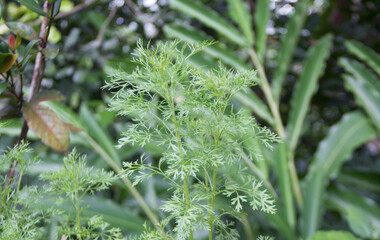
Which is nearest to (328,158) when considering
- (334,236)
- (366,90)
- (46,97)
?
(366,90)

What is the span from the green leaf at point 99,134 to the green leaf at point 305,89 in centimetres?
45

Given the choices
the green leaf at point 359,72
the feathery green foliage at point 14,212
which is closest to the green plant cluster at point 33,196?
the feathery green foliage at point 14,212

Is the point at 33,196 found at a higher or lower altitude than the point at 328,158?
higher

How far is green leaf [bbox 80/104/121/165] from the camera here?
39 cm

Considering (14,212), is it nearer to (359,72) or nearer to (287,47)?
(287,47)

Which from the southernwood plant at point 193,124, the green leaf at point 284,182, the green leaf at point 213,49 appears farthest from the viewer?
the green leaf at point 213,49

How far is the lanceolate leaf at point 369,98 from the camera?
2.78 feet

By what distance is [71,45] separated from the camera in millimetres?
862

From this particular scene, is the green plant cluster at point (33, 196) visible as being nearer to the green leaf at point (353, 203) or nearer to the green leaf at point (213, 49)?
the green leaf at point (213, 49)

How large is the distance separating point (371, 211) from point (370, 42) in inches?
28.1

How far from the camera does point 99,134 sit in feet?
1.46

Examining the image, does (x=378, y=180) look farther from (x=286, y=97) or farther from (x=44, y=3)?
(x=44, y=3)

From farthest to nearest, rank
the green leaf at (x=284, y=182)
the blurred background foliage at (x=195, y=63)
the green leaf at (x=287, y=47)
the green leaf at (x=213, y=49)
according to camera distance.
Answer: the green leaf at (x=287, y=47), the green leaf at (x=213, y=49), the green leaf at (x=284, y=182), the blurred background foliage at (x=195, y=63)

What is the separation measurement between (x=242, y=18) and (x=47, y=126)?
0.62 m
